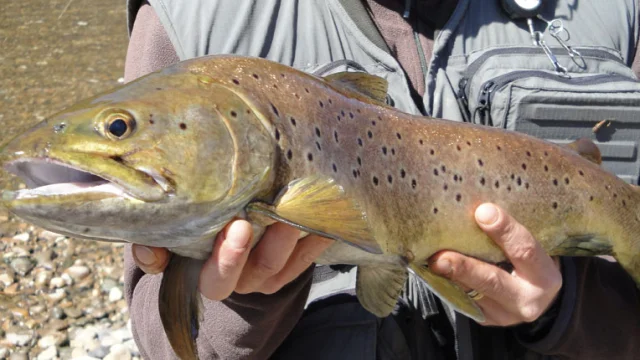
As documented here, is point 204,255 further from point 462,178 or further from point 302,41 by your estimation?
point 302,41

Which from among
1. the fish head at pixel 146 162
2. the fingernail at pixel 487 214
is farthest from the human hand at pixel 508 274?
the fish head at pixel 146 162

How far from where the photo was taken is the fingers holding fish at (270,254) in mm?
1950

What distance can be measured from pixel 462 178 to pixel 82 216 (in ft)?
4.03

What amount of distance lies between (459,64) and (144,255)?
1.71 metres

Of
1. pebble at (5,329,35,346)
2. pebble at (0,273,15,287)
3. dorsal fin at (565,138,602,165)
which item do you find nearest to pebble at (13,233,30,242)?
pebble at (0,273,15,287)

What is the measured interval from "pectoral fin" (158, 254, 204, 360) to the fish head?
22cm

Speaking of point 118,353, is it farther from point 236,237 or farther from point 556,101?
point 556,101

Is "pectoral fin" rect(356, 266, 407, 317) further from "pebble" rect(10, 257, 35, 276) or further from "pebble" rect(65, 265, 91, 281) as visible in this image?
Answer: "pebble" rect(10, 257, 35, 276)

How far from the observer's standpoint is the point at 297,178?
193 cm

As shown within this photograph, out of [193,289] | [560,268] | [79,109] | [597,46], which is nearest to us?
[79,109]

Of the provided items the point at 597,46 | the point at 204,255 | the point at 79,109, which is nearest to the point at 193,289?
the point at 204,255

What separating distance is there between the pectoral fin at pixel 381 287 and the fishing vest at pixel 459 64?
391 millimetres

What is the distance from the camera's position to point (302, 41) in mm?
2906

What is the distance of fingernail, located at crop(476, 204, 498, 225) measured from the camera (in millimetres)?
2215
